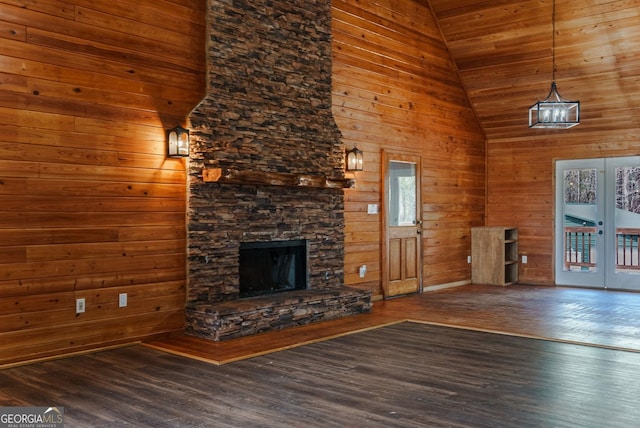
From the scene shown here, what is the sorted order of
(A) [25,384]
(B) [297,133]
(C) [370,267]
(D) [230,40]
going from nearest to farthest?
(A) [25,384] → (D) [230,40] → (B) [297,133] → (C) [370,267]

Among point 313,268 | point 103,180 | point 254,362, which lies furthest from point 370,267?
point 103,180

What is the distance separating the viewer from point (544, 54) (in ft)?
27.3

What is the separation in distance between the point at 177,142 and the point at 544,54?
5540 millimetres

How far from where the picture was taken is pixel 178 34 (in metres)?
5.59

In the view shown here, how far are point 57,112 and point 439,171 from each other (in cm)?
587

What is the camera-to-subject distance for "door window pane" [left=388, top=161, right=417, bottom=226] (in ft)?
26.7

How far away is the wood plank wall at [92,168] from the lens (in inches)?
178

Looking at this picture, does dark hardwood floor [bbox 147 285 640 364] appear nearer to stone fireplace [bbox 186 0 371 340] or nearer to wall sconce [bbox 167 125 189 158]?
stone fireplace [bbox 186 0 371 340]

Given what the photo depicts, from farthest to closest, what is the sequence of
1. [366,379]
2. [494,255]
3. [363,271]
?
[494,255], [363,271], [366,379]

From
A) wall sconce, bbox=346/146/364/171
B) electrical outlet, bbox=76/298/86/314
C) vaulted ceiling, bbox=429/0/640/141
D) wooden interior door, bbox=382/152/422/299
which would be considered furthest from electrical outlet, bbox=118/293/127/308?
vaulted ceiling, bbox=429/0/640/141

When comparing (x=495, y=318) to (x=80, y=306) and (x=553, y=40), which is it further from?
(x=80, y=306)

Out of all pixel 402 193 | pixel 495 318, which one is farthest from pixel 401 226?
pixel 495 318

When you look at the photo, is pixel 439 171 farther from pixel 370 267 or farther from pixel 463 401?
pixel 463 401

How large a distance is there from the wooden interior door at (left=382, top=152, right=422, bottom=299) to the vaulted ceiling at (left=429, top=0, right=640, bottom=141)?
6.09 feet
